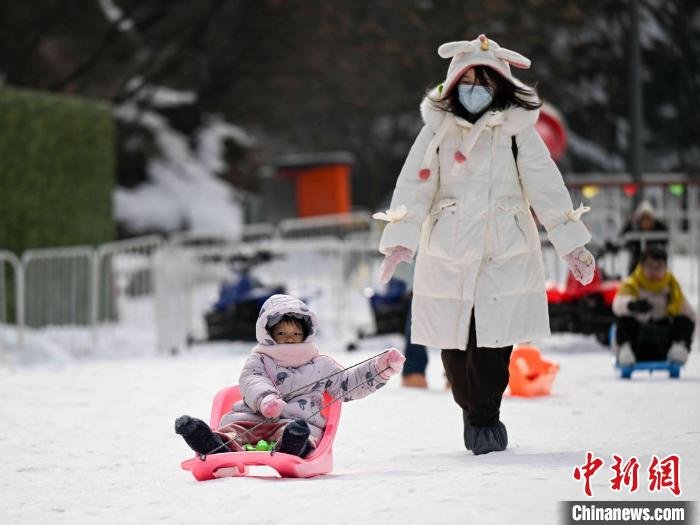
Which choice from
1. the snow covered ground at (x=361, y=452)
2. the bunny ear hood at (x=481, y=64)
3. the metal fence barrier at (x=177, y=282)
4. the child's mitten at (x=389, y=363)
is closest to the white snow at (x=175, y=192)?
the metal fence barrier at (x=177, y=282)

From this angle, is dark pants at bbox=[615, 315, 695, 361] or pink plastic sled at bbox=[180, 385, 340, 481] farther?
dark pants at bbox=[615, 315, 695, 361]

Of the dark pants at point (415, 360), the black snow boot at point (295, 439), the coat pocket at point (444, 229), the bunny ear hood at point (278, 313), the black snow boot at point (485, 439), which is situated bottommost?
the black snow boot at point (485, 439)

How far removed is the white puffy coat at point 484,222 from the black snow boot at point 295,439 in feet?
3.18

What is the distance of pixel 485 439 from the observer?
26.0 ft

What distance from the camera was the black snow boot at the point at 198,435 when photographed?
7.17 metres

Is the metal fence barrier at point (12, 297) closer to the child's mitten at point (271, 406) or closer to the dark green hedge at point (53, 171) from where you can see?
the dark green hedge at point (53, 171)

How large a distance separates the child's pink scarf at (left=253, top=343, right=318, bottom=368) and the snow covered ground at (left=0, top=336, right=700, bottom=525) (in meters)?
0.53

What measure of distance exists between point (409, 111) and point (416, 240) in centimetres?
3662

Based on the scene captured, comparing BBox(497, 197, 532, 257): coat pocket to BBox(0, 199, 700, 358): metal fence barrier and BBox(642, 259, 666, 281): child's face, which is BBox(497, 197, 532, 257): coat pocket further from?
BBox(0, 199, 700, 358): metal fence barrier

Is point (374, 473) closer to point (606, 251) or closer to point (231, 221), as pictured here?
point (606, 251)

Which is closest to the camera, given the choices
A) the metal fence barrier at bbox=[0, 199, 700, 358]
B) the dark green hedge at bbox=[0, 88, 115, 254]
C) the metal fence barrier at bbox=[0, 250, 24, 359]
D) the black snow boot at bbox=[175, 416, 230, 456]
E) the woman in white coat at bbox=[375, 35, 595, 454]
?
the black snow boot at bbox=[175, 416, 230, 456]

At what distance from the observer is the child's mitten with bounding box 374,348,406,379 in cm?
755

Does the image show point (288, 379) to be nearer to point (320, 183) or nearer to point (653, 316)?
point (653, 316)

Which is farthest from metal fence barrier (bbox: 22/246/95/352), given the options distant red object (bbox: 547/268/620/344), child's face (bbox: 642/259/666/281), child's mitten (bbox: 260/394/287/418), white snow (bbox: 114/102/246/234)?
white snow (bbox: 114/102/246/234)
